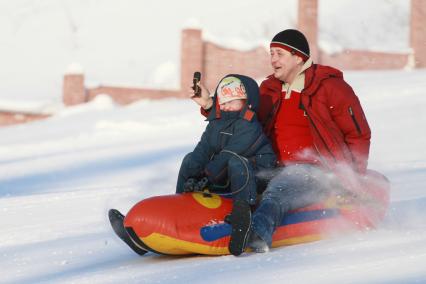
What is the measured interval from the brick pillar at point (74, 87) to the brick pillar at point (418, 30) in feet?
29.3

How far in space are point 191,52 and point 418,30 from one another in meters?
6.34

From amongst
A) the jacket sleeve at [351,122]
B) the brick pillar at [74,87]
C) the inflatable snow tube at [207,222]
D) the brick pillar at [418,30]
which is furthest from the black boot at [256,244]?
the brick pillar at [418,30]

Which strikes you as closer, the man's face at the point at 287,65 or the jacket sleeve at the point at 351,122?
the jacket sleeve at the point at 351,122

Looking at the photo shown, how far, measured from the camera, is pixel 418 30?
2811 centimetres

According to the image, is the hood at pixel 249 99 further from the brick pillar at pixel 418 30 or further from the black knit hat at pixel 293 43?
the brick pillar at pixel 418 30

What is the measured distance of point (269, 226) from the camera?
5.76 m

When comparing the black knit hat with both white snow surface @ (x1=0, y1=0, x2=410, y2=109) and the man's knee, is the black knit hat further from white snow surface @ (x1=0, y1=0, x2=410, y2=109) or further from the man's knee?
white snow surface @ (x1=0, y1=0, x2=410, y2=109)

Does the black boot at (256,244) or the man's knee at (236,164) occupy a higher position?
the man's knee at (236,164)

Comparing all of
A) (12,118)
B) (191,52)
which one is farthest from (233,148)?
(12,118)

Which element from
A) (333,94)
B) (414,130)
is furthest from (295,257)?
(414,130)

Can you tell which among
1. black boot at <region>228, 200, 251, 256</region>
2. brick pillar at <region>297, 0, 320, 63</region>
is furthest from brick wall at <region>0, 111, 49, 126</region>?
black boot at <region>228, 200, 251, 256</region>

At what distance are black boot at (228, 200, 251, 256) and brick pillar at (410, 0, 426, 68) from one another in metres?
23.0

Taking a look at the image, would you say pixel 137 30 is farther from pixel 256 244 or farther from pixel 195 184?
pixel 256 244

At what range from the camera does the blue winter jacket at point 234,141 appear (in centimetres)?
604
